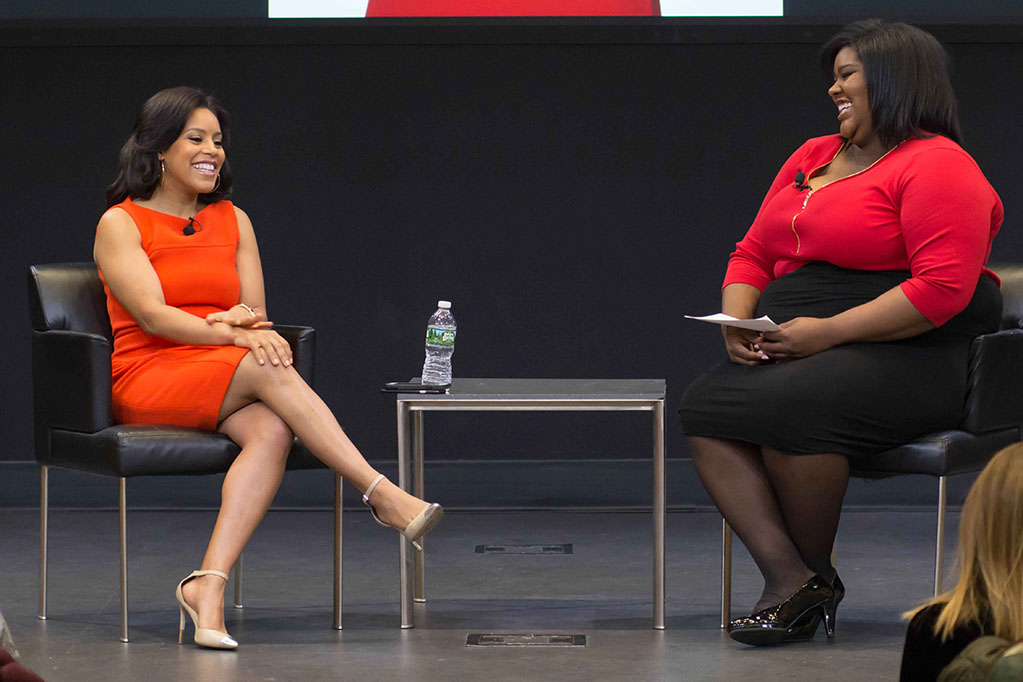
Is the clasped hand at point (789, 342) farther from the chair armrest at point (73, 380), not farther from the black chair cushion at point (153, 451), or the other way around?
the chair armrest at point (73, 380)

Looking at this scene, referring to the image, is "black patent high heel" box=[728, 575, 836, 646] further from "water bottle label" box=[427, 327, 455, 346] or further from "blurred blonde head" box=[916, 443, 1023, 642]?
"blurred blonde head" box=[916, 443, 1023, 642]

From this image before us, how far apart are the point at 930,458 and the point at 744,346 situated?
0.48 m

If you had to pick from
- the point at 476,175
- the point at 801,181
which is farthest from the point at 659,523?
the point at 476,175

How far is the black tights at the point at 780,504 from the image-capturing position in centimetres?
305

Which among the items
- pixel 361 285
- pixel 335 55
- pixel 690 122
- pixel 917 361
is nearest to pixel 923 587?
pixel 917 361

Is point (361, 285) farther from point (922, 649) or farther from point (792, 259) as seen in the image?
point (922, 649)

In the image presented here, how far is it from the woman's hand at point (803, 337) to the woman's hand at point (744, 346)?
50 mm

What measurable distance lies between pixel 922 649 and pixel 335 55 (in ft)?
12.3

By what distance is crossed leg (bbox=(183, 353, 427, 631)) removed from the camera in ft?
10.5

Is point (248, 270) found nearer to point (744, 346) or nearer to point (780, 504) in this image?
point (744, 346)

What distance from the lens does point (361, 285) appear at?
505 centimetres

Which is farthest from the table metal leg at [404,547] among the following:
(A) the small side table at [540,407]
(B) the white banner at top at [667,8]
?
(B) the white banner at top at [667,8]

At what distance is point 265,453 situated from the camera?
10.7 feet

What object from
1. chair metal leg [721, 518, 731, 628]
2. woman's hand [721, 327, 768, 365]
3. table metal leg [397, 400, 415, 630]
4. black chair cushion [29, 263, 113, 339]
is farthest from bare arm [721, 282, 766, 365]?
black chair cushion [29, 263, 113, 339]
